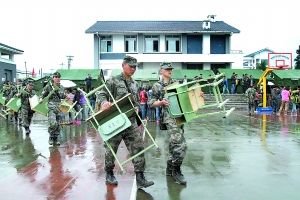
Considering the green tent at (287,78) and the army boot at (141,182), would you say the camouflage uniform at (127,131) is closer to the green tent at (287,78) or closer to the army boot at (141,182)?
the army boot at (141,182)

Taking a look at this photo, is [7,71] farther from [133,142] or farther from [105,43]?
[133,142]

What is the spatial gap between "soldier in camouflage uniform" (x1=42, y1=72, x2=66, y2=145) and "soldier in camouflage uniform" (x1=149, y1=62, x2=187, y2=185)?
501 centimetres

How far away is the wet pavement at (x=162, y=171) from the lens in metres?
6.76

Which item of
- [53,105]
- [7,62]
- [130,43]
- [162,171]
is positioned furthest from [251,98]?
[7,62]

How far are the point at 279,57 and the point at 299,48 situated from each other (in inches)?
1942

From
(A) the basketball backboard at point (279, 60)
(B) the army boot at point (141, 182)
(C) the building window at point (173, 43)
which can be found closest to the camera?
(B) the army boot at point (141, 182)

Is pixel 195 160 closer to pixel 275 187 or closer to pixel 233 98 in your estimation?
pixel 275 187

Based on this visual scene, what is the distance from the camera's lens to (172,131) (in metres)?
7.37

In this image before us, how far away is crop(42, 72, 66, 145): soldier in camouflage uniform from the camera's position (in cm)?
1197

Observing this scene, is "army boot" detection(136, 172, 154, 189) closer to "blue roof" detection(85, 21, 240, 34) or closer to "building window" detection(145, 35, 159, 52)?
"blue roof" detection(85, 21, 240, 34)

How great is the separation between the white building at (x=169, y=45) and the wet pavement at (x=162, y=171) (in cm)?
3614

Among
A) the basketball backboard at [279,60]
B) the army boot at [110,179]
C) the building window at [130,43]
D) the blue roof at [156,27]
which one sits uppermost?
the blue roof at [156,27]

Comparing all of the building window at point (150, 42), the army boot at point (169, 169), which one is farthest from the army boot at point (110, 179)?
the building window at point (150, 42)

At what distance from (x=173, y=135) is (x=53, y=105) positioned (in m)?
5.52
